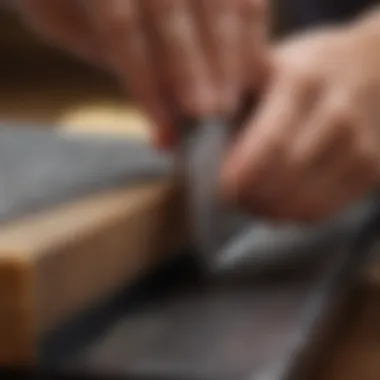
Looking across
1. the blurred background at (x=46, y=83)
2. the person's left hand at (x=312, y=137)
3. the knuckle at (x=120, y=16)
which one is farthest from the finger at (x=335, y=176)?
the blurred background at (x=46, y=83)

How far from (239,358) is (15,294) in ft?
0.25

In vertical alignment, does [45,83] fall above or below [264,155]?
above

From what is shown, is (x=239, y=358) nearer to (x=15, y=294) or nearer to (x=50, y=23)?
(x=15, y=294)

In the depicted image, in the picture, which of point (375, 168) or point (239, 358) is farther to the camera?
point (375, 168)

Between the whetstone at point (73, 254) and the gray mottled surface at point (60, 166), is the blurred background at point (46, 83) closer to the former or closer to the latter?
the gray mottled surface at point (60, 166)

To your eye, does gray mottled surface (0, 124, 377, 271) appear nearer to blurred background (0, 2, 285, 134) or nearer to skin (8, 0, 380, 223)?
skin (8, 0, 380, 223)

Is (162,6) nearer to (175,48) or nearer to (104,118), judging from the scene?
(175,48)

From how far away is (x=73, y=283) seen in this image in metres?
0.37

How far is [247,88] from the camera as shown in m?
0.52

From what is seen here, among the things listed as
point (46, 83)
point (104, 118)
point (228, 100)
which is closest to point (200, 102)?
point (228, 100)

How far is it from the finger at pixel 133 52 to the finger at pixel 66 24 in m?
0.02

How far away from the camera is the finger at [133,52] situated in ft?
1.55

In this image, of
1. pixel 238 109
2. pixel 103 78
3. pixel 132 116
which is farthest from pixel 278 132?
pixel 103 78

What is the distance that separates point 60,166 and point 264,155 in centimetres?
9
